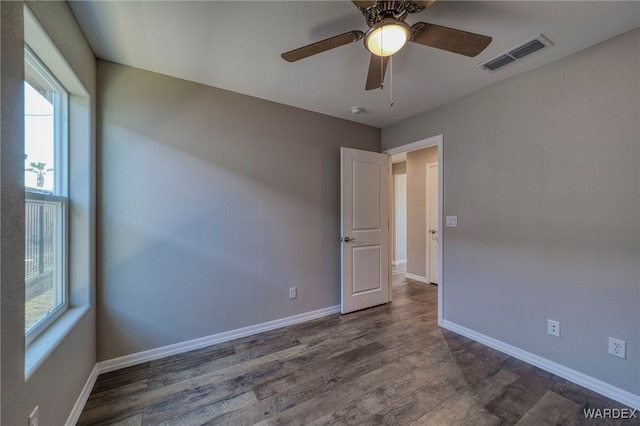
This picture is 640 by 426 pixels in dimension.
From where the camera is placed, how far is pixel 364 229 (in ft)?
10.9

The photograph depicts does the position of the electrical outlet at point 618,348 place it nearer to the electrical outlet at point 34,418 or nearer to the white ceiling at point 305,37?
the white ceiling at point 305,37

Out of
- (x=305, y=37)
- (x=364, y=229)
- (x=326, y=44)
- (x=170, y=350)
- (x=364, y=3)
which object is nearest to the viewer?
(x=364, y=3)

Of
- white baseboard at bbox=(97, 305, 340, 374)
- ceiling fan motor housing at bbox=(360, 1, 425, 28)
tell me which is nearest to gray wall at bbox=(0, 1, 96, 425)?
white baseboard at bbox=(97, 305, 340, 374)

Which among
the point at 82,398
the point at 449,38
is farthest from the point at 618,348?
the point at 82,398

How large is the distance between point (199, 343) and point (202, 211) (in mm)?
1238

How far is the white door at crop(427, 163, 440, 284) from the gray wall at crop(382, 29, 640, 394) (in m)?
1.83

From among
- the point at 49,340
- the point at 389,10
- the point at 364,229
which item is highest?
the point at 389,10

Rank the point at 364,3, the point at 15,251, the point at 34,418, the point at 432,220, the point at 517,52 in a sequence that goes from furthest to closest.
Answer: the point at 432,220, the point at 517,52, the point at 364,3, the point at 34,418, the point at 15,251

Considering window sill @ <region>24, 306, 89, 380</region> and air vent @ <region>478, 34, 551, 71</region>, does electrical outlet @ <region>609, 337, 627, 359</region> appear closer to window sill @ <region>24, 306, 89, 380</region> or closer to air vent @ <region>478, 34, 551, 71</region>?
air vent @ <region>478, 34, 551, 71</region>

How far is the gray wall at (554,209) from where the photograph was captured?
5.65 ft

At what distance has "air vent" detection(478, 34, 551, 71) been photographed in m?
1.80

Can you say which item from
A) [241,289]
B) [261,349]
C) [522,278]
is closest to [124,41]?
[241,289]

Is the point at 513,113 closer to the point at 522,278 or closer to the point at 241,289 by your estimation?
the point at 522,278

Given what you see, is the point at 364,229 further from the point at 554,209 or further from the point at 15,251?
the point at 15,251
